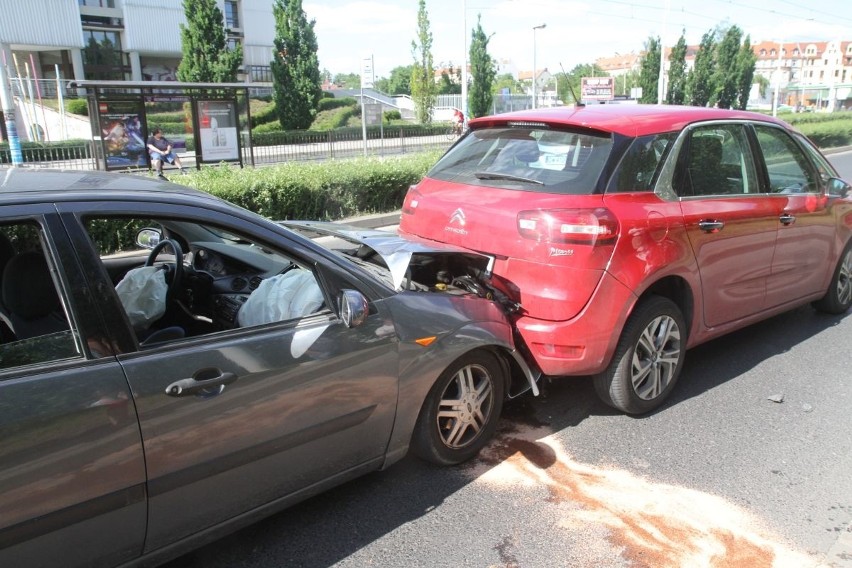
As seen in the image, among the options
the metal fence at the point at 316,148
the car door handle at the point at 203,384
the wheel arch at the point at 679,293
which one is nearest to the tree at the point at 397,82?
the metal fence at the point at 316,148

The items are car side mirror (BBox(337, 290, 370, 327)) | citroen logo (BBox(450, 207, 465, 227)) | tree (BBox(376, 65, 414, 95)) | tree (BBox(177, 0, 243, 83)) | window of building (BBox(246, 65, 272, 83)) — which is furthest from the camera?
tree (BBox(376, 65, 414, 95))

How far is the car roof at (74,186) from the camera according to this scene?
219cm

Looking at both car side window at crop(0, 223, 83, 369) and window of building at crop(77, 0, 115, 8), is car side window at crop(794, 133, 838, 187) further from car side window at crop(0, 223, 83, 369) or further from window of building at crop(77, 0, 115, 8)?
window of building at crop(77, 0, 115, 8)

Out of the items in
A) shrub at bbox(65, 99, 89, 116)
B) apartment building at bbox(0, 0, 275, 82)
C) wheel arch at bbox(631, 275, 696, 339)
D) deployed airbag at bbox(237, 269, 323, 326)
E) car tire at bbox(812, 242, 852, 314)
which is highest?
apartment building at bbox(0, 0, 275, 82)

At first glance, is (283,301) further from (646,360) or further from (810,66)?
(810,66)

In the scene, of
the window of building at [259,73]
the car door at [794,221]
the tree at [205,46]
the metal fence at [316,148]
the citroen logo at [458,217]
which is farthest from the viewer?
the window of building at [259,73]

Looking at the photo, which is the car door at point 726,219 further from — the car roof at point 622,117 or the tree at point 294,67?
the tree at point 294,67

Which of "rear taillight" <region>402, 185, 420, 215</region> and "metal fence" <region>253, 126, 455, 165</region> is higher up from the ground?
"rear taillight" <region>402, 185, 420, 215</region>

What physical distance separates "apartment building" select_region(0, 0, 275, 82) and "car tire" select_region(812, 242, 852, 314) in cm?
4021

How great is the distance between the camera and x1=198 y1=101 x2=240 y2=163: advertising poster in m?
15.9

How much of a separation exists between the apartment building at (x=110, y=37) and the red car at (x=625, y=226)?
3964 centimetres

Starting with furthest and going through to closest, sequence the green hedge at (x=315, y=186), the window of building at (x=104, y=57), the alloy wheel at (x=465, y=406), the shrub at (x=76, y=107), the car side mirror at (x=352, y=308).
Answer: the window of building at (x=104, y=57)
the shrub at (x=76, y=107)
the green hedge at (x=315, y=186)
the alloy wheel at (x=465, y=406)
the car side mirror at (x=352, y=308)

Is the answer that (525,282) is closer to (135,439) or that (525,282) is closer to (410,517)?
(410,517)

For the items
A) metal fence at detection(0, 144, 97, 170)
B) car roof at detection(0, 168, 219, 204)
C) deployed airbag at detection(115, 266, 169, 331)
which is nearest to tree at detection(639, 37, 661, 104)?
metal fence at detection(0, 144, 97, 170)
